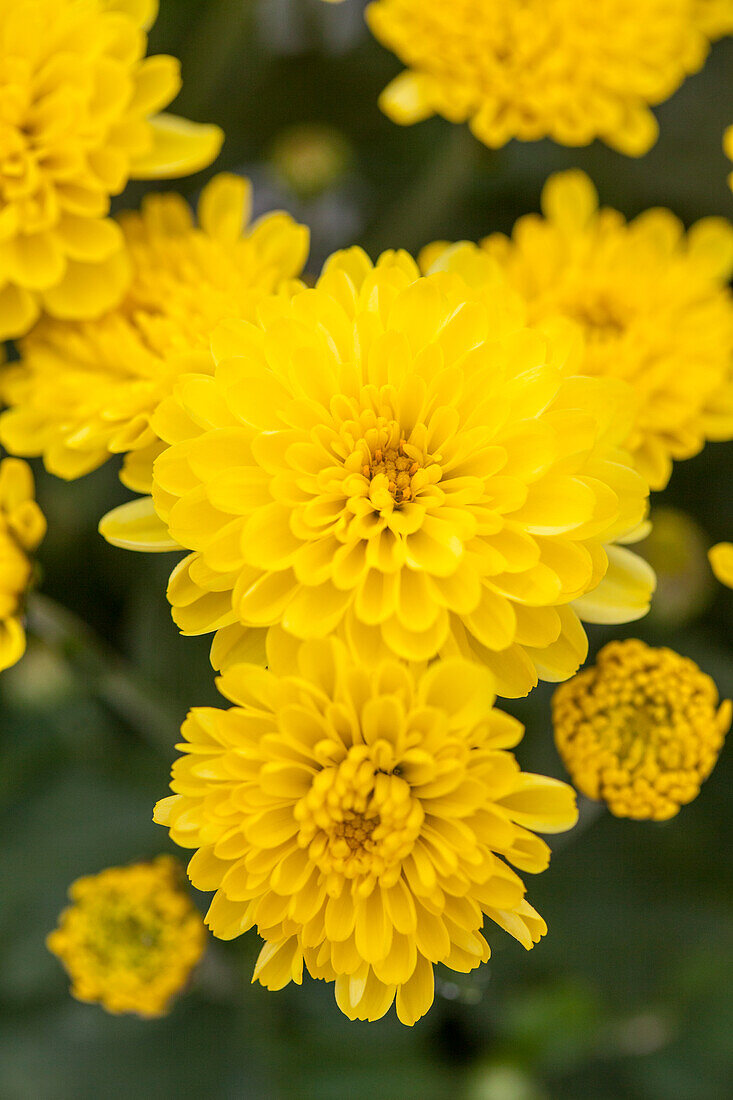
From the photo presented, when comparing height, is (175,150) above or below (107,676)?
above

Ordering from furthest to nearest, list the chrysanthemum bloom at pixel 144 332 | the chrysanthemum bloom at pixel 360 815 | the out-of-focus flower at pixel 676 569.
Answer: the out-of-focus flower at pixel 676 569 → the chrysanthemum bloom at pixel 144 332 → the chrysanthemum bloom at pixel 360 815

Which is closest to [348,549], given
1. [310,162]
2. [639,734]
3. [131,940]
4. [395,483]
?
[395,483]

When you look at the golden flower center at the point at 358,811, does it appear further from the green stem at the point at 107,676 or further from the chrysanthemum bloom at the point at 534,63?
the chrysanthemum bloom at the point at 534,63

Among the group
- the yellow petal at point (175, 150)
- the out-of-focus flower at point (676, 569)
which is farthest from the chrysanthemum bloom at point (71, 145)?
the out-of-focus flower at point (676, 569)

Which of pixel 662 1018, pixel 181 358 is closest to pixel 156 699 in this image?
pixel 181 358

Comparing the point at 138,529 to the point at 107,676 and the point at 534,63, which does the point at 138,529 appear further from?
the point at 534,63

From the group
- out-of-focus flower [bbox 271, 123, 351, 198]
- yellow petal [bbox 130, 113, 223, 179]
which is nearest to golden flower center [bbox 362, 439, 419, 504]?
yellow petal [bbox 130, 113, 223, 179]
